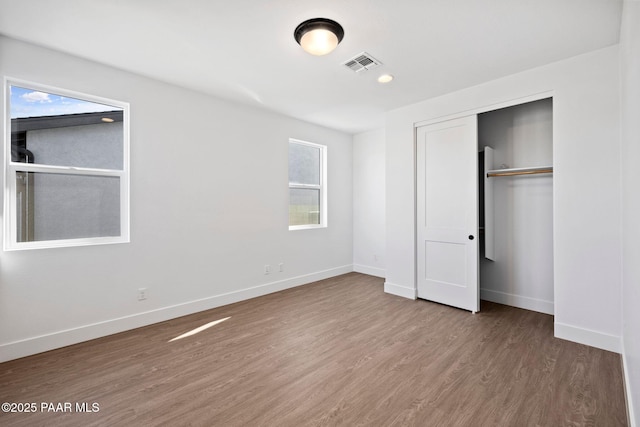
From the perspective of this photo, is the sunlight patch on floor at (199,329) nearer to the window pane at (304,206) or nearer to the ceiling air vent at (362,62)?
the window pane at (304,206)

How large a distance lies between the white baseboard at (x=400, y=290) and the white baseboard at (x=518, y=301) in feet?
3.16

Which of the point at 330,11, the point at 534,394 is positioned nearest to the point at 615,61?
the point at 330,11

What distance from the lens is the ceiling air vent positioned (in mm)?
2654

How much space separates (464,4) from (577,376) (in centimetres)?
285

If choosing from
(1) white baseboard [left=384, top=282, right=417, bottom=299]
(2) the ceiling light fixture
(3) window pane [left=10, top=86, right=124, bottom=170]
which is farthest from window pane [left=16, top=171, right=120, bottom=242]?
(1) white baseboard [left=384, top=282, right=417, bottom=299]

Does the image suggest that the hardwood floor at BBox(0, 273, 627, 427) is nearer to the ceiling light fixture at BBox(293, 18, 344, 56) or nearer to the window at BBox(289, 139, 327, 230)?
the window at BBox(289, 139, 327, 230)

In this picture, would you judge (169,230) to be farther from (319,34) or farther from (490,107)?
(490,107)

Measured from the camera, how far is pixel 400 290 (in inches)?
161

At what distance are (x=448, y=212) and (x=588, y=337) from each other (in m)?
1.75

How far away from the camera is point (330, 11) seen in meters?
2.04

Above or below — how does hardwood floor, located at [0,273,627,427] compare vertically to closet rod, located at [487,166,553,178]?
below

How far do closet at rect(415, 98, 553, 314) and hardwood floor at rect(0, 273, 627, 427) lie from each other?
0.47 m

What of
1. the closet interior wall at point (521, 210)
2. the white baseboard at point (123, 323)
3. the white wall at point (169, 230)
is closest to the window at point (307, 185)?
the white wall at point (169, 230)

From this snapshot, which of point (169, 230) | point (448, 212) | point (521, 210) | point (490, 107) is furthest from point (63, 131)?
point (521, 210)
